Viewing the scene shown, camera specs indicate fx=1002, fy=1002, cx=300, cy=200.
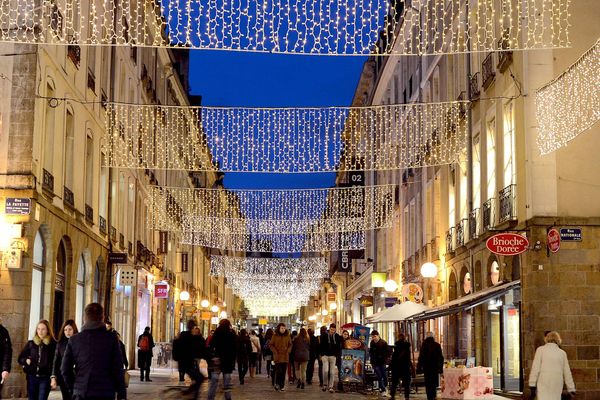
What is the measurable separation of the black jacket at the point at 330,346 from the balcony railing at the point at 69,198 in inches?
307

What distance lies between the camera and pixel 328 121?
96.5ft

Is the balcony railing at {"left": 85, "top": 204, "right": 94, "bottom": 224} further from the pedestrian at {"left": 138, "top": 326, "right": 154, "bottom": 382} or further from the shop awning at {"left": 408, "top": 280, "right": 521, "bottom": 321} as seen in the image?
the shop awning at {"left": 408, "top": 280, "right": 521, "bottom": 321}

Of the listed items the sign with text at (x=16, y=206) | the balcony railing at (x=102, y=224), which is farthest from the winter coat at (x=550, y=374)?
the balcony railing at (x=102, y=224)

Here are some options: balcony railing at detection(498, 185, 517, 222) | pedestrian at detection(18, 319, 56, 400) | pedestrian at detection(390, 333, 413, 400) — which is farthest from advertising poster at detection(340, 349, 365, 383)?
pedestrian at detection(18, 319, 56, 400)

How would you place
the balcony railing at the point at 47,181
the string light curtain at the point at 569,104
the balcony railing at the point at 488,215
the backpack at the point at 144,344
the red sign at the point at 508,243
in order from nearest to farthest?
the string light curtain at the point at 569,104 < the red sign at the point at 508,243 < the balcony railing at the point at 47,181 < the balcony railing at the point at 488,215 < the backpack at the point at 144,344

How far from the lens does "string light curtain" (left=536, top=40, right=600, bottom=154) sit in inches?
781

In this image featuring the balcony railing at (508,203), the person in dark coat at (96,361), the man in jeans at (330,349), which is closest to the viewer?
the person in dark coat at (96,361)

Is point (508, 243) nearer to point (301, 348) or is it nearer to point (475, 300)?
point (475, 300)

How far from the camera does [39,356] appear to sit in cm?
1431

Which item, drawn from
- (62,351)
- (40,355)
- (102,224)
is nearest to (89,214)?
(102,224)

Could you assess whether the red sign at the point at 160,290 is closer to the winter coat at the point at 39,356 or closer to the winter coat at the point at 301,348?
the winter coat at the point at 301,348

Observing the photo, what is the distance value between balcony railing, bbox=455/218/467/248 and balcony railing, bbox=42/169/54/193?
12.5 m

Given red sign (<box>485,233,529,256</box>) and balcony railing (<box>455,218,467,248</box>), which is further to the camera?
balcony railing (<box>455,218,467,248</box>)

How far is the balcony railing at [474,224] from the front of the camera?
2819 cm
